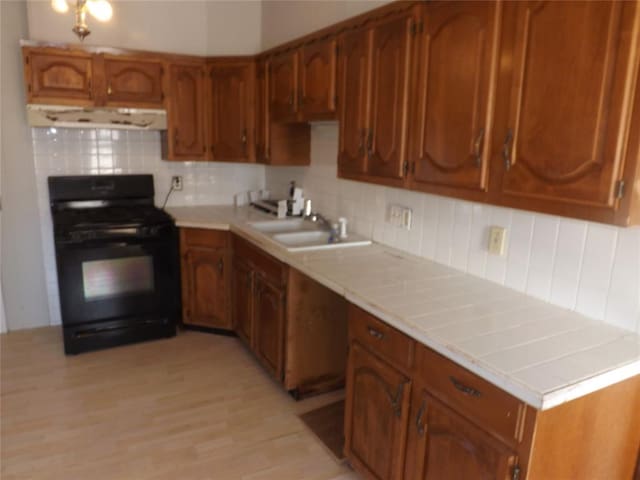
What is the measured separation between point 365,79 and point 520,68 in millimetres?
892

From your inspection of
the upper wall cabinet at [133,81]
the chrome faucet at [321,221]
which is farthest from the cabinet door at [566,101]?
the upper wall cabinet at [133,81]

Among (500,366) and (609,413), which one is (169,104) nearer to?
(500,366)

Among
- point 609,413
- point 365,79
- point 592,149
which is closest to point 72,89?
point 365,79

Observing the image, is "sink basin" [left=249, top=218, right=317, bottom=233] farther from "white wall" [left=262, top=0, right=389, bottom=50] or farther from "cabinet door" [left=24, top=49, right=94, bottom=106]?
"cabinet door" [left=24, top=49, right=94, bottom=106]

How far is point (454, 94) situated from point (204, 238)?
220cm

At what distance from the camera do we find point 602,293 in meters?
1.62

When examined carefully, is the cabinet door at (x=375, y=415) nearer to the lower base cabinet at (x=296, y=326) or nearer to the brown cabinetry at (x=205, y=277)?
the lower base cabinet at (x=296, y=326)

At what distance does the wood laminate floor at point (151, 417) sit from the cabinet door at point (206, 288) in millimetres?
224

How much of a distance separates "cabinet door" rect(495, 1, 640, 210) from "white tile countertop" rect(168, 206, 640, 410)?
0.42 meters

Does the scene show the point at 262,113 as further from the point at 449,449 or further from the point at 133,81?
the point at 449,449

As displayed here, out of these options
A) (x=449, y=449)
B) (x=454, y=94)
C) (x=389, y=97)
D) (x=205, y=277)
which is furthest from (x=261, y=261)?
(x=449, y=449)

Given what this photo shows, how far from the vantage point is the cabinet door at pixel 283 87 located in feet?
9.48

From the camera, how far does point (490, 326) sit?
1.56m

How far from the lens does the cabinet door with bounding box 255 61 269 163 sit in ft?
10.9
